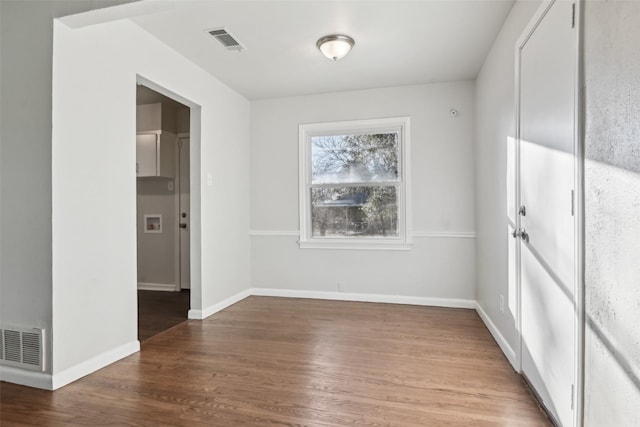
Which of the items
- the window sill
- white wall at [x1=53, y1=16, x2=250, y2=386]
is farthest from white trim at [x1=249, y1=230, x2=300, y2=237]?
→ white wall at [x1=53, y1=16, x2=250, y2=386]

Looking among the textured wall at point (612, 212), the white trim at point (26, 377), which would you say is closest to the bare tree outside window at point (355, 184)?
the textured wall at point (612, 212)

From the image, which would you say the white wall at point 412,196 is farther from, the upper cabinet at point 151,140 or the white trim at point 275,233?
the upper cabinet at point 151,140

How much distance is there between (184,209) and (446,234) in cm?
352

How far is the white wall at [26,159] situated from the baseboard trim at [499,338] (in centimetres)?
299

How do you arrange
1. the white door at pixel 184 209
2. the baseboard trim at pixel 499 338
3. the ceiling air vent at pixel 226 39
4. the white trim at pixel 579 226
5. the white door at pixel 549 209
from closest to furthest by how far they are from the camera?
the white trim at pixel 579 226 → the white door at pixel 549 209 → the baseboard trim at pixel 499 338 → the ceiling air vent at pixel 226 39 → the white door at pixel 184 209

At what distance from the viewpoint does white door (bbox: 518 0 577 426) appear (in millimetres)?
1589

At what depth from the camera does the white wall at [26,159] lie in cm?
217

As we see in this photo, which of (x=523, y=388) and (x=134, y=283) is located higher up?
(x=134, y=283)

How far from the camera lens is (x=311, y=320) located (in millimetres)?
3523

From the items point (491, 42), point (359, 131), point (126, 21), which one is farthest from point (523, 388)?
point (126, 21)

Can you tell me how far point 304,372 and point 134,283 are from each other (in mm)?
1514

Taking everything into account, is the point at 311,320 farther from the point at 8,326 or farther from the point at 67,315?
the point at 8,326

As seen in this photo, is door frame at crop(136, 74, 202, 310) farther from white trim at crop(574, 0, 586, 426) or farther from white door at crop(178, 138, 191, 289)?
white trim at crop(574, 0, 586, 426)

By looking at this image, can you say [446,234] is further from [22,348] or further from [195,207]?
[22,348]
